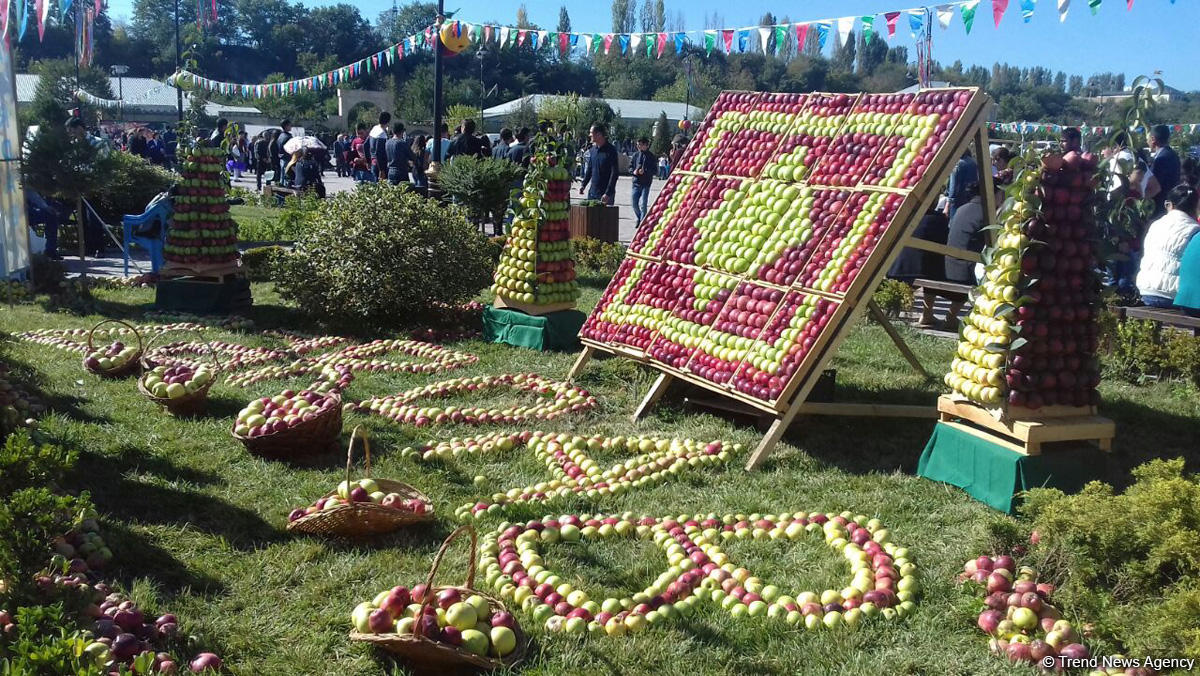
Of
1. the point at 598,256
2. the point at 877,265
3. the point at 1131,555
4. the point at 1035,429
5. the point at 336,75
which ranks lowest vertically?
the point at 1131,555

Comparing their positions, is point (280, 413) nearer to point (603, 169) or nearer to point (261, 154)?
point (603, 169)

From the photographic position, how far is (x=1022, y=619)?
395cm

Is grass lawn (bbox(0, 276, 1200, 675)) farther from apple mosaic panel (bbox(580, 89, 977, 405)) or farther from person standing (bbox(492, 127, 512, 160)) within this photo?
person standing (bbox(492, 127, 512, 160))

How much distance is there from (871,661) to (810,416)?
362 cm

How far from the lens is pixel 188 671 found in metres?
3.71

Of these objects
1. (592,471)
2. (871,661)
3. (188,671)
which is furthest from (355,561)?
(871,661)

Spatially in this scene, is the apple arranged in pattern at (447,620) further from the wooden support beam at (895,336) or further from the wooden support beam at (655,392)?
the wooden support beam at (895,336)

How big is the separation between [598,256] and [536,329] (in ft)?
15.5

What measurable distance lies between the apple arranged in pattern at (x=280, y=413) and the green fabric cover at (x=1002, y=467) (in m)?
3.84

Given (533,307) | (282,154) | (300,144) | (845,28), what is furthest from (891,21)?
(282,154)

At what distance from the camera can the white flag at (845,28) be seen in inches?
466

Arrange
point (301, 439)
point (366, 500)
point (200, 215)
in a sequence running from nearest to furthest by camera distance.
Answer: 1. point (366, 500)
2. point (301, 439)
3. point (200, 215)

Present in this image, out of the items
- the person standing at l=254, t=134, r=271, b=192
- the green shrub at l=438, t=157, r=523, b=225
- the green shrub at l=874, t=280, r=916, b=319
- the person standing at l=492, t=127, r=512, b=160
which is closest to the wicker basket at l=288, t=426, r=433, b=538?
the green shrub at l=874, t=280, r=916, b=319

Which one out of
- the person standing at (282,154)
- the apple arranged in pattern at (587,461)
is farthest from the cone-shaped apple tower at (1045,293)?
the person standing at (282,154)
